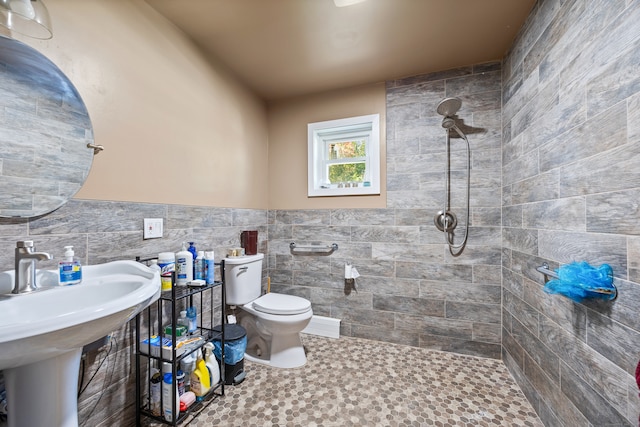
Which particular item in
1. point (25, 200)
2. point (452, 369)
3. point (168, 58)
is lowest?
point (452, 369)

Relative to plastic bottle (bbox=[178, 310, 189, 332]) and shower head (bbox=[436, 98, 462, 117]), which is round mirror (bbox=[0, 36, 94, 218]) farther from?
shower head (bbox=[436, 98, 462, 117])

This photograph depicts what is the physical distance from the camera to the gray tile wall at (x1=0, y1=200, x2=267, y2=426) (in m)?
1.04

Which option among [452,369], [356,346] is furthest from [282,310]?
[452,369]

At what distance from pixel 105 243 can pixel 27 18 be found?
926mm

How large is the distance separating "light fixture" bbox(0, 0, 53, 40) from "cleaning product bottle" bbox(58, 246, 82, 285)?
0.85 meters

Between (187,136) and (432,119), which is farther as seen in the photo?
(432,119)

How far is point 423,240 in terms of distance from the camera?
7.22ft

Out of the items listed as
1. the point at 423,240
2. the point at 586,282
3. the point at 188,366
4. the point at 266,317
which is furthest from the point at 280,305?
the point at 586,282

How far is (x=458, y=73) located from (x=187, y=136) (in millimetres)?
2172

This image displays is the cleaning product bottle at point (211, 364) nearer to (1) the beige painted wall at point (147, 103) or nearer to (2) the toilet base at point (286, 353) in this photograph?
(2) the toilet base at point (286, 353)

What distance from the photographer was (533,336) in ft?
4.93

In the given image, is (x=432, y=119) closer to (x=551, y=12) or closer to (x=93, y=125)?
(x=551, y=12)

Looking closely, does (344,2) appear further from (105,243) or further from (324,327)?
(324,327)

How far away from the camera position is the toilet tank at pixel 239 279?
194 cm
